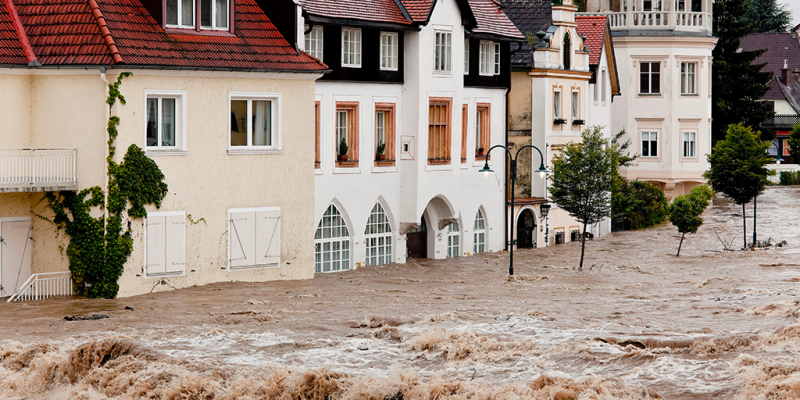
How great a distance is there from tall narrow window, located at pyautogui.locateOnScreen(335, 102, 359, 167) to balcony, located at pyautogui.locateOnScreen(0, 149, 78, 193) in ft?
36.2

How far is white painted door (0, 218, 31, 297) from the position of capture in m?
30.7

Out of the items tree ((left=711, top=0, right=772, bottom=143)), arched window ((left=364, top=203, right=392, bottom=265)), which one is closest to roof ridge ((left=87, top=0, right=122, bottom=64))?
arched window ((left=364, top=203, right=392, bottom=265))

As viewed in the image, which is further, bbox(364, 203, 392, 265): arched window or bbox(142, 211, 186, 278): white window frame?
bbox(364, 203, 392, 265): arched window

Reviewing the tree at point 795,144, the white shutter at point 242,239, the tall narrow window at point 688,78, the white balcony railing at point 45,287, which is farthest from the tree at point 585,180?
the tree at point 795,144

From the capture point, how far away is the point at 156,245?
31.2 meters

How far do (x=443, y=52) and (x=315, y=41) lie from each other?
20.5 ft

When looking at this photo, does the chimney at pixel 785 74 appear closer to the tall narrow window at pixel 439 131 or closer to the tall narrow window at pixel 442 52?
the tall narrow window at pixel 439 131

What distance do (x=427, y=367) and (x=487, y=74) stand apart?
2479 cm

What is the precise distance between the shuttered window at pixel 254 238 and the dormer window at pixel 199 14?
17.9 ft

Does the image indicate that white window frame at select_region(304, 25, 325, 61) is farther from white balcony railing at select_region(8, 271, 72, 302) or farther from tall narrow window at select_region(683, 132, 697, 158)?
tall narrow window at select_region(683, 132, 697, 158)

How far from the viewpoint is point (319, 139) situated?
38.5 meters

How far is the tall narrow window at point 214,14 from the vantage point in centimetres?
3328

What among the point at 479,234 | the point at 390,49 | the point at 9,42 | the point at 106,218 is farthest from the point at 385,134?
the point at 9,42

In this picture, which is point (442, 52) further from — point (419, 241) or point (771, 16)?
point (771, 16)
